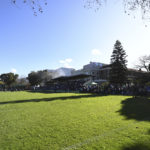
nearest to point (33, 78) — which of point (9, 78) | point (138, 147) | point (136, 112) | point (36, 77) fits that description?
point (36, 77)

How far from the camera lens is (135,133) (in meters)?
3.82

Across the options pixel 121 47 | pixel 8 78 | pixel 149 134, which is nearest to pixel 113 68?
pixel 121 47

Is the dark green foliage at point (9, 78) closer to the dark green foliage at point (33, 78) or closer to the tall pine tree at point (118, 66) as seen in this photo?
the dark green foliage at point (33, 78)

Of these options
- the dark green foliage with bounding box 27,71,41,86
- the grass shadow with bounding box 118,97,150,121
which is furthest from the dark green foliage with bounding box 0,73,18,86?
Result: the grass shadow with bounding box 118,97,150,121

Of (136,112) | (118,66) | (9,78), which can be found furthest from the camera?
(9,78)

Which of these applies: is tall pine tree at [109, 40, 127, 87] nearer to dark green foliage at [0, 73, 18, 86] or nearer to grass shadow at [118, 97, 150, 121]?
grass shadow at [118, 97, 150, 121]

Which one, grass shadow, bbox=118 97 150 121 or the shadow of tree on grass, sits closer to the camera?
the shadow of tree on grass

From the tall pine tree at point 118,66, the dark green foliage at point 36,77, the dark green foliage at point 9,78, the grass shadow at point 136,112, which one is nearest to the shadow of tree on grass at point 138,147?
the grass shadow at point 136,112

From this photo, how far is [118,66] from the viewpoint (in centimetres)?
2961

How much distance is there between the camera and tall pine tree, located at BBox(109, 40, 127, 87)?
28984mm

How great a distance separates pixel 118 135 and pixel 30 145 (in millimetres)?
2441

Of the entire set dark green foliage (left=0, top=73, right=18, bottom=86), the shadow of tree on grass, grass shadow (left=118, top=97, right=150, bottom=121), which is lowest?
grass shadow (left=118, top=97, right=150, bottom=121)

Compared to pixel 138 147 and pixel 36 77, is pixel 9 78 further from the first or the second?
pixel 138 147

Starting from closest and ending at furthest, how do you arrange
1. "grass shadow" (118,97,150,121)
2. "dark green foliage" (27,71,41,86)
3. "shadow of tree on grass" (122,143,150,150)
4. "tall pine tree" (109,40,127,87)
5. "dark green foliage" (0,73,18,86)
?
"shadow of tree on grass" (122,143,150,150)
"grass shadow" (118,97,150,121)
"tall pine tree" (109,40,127,87)
"dark green foliage" (0,73,18,86)
"dark green foliage" (27,71,41,86)
